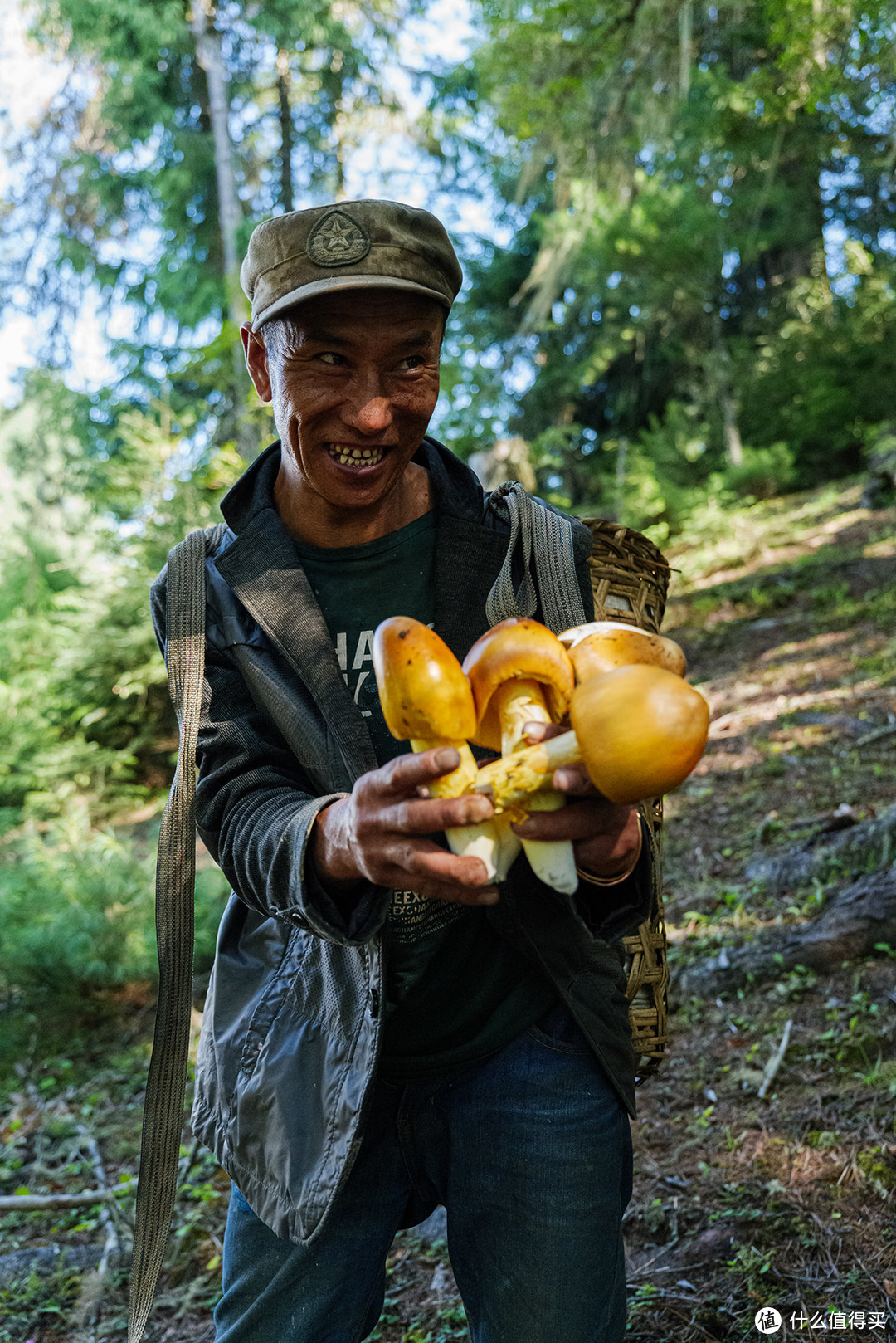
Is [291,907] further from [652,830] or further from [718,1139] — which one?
[718,1139]

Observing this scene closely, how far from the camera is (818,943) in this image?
11.6 feet

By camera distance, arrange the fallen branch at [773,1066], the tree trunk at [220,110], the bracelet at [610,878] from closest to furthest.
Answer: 1. the bracelet at [610,878]
2. the fallen branch at [773,1066]
3. the tree trunk at [220,110]

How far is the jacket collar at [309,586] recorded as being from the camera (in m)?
1.58

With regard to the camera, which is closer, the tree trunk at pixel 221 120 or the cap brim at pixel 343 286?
the cap brim at pixel 343 286

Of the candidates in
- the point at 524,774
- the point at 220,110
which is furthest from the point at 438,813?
the point at 220,110

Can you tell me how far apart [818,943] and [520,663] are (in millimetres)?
2892

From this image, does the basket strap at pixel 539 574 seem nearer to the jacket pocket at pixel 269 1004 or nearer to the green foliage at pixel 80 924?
the jacket pocket at pixel 269 1004

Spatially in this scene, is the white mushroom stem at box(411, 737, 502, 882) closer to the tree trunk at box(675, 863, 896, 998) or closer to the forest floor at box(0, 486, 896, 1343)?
the forest floor at box(0, 486, 896, 1343)

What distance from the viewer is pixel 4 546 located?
11.4 meters

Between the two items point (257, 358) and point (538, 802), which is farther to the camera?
point (257, 358)

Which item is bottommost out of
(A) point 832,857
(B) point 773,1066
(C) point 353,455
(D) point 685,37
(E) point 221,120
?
(B) point 773,1066

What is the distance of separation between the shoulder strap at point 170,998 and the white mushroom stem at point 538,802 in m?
0.67

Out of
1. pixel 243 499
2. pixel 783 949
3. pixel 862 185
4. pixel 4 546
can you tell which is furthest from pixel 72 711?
pixel 862 185

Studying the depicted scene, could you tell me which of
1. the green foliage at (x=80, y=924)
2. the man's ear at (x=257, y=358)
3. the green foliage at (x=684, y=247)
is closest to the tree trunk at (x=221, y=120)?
the green foliage at (x=684, y=247)
